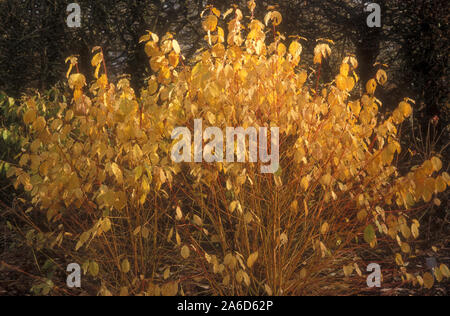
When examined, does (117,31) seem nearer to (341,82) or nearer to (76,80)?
(76,80)

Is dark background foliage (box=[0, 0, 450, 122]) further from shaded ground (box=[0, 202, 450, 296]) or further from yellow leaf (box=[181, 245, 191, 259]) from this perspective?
yellow leaf (box=[181, 245, 191, 259])

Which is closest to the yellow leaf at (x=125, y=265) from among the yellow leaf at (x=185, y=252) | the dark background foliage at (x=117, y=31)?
the yellow leaf at (x=185, y=252)

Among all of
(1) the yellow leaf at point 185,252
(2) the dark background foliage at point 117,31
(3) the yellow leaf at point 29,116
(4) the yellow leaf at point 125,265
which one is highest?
(2) the dark background foliage at point 117,31

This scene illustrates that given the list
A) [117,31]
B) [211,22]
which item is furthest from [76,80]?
[117,31]

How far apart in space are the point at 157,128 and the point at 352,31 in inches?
176

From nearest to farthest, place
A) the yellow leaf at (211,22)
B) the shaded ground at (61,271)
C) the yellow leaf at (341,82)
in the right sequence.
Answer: the yellow leaf at (211,22) → the yellow leaf at (341,82) → the shaded ground at (61,271)

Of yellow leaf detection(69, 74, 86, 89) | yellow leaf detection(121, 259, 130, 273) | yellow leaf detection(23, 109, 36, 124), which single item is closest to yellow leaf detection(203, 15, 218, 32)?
yellow leaf detection(69, 74, 86, 89)

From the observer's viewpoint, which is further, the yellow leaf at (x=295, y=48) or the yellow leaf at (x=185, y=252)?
the yellow leaf at (x=295, y=48)

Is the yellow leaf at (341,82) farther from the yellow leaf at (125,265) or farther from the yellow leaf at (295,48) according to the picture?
the yellow leaf at (125,265)

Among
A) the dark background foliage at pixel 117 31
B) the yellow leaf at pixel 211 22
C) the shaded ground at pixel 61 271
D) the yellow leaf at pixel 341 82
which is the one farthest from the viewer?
the dark background foliage at pixel 117 31

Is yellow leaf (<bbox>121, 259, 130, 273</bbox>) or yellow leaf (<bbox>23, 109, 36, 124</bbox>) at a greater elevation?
yellow leaf (<bbox>23, 109, 36, 124</bbox>)

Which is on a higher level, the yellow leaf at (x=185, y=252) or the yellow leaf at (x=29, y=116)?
the yellow leaf at (x=29, y=116)

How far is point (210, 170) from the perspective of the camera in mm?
2428
